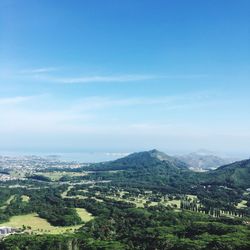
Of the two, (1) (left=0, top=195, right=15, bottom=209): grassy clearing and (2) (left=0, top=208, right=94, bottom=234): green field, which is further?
(1) (left=0, top=195, right=15, bottom=209): grassy clearing

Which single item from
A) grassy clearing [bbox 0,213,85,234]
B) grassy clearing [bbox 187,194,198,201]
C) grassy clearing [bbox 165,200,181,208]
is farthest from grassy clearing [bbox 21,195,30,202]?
grassy clearing [bbox 187,194,198,201]

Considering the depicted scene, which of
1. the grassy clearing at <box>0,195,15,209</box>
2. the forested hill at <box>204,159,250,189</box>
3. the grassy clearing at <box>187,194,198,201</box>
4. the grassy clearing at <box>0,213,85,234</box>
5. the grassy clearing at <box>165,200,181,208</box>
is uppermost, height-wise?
the forested hill at <box>204,159,250,189</box>

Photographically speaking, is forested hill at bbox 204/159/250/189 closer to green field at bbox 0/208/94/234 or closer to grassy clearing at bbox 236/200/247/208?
grassy clearing at bbox 236/200/247/208

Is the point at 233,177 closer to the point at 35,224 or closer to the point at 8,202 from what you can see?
the point at 8,202

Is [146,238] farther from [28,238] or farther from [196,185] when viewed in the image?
[196,185]

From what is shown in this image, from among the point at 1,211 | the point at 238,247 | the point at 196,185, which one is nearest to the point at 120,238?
the point at 238,247

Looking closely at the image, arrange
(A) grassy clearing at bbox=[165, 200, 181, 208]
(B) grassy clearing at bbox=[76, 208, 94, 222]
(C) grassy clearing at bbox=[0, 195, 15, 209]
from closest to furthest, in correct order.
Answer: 1. (B) grassy clearing at bbox=[76, 208, 94, 222]
2. (C) grassy clearing at bbox=[0, 195, 15, 209]
3. (A) grassy clearing at bbox=[165, 200, 181, 208]

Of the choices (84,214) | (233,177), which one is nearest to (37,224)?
(84,214)

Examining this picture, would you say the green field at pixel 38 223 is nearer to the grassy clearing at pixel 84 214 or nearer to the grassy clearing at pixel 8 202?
the grassy clearing at pixel 84 214

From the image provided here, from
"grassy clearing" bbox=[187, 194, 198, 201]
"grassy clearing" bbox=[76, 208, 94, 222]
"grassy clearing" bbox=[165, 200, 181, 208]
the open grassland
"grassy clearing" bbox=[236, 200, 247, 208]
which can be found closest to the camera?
the open grassland
